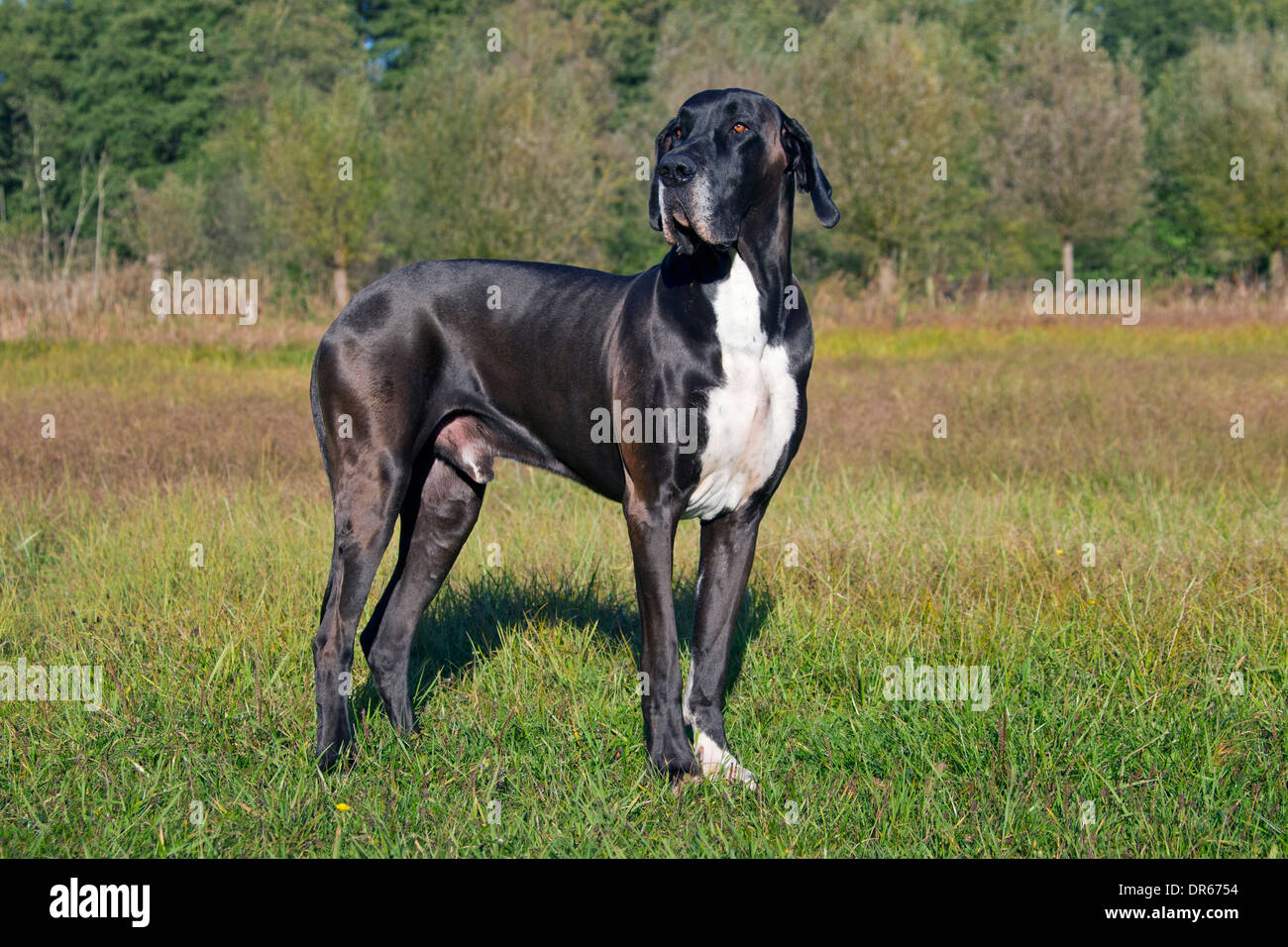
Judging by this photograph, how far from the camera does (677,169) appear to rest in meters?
3.24

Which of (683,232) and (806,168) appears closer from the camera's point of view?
(683,232)

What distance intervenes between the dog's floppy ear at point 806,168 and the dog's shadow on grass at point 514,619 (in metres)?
1.60

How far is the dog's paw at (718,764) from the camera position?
11.4ft

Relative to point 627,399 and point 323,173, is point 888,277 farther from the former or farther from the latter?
point 627,399

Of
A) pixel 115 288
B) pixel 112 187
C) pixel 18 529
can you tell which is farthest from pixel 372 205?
pixel 18 529

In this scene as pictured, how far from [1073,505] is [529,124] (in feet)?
73.1

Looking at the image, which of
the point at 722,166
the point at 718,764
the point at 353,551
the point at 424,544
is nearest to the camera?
the point at 722,166

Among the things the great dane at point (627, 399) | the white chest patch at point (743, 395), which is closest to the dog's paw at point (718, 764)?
the great dane at point (627, 399)

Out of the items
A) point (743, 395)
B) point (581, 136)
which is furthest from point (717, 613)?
point (581, 136)

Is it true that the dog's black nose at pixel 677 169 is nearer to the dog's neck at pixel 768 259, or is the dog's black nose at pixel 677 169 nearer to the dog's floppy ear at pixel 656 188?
the dog's floppy ear at pixel 656 188

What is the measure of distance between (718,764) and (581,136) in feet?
84.6

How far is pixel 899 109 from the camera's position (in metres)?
27.0

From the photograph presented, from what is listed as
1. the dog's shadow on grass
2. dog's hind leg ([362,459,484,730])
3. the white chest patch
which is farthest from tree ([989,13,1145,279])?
the white chest patch

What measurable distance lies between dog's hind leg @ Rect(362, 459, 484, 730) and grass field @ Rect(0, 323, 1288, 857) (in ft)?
1.00
